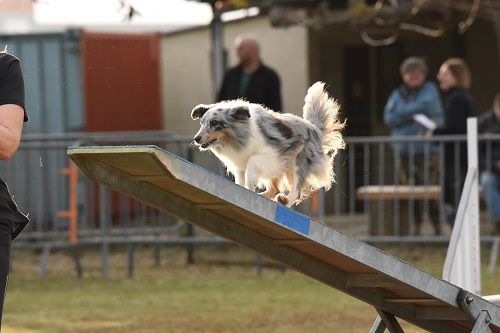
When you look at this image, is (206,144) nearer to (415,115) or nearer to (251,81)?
(251,81)

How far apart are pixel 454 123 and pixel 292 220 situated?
354 inches

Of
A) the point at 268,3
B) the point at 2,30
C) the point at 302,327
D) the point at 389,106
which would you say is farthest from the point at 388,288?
the point at 2,30

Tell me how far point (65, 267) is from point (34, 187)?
3.33ft

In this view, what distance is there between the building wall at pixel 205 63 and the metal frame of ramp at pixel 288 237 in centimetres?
1306

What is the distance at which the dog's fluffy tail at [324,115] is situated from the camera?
20.3 ft

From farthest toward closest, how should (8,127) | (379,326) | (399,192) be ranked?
(399,192) → (379,326) → (8,127)

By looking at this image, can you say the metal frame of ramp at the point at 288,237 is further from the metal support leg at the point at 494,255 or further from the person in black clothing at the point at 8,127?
the metal support leg at the point at 494,255

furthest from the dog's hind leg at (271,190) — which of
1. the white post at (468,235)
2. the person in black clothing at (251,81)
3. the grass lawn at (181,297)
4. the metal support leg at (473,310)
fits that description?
the person in black clothing at (251,81)

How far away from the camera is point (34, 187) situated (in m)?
14.8

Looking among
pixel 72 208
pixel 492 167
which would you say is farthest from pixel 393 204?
pixel 72 208

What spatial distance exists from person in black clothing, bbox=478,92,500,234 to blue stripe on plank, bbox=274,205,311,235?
8883mm

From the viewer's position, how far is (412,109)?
46.9 feet

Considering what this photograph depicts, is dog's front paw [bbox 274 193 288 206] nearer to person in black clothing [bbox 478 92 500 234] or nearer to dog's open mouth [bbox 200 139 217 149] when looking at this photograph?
dog's open mouth [bbox 200 139 217 149]

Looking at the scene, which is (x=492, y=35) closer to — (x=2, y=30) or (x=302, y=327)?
(x=2, y=30)
